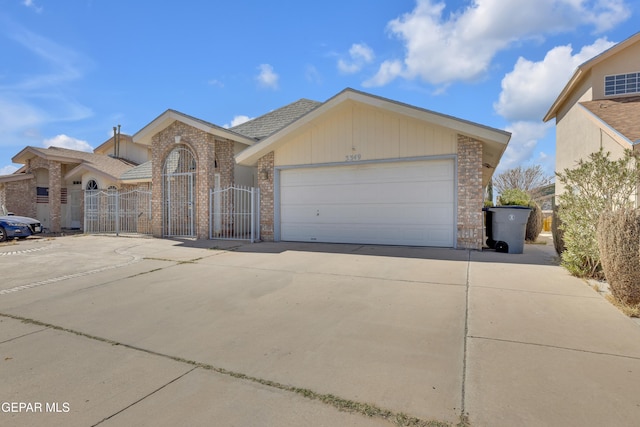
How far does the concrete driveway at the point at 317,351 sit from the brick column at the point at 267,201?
5336 mm

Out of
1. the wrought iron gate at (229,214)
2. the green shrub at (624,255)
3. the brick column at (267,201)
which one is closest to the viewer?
the green shrub at (624,255)

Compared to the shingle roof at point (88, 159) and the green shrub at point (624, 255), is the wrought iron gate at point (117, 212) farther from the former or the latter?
the green shrub at point (624, 255)

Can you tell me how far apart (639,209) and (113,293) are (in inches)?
Answer: 302

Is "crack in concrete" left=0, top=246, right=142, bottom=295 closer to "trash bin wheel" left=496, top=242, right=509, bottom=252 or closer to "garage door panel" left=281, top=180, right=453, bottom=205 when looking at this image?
"garage door panel" left=281, top=180, right=453, bottom=205

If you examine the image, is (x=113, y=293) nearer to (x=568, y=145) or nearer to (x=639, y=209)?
(x=639, y=209)

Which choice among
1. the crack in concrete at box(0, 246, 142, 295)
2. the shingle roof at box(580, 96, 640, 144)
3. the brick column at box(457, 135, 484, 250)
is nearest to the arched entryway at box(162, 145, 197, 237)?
the crack in concrete at box(0, 246, 142, 295)

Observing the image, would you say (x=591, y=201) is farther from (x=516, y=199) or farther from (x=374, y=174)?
(x=516, y=199)

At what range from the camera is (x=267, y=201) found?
37.8ft

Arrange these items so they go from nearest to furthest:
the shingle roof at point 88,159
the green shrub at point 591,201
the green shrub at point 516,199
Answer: the green shrub at point 591,201
the green shrub at point 516,199
the shingle roof at point 88,159

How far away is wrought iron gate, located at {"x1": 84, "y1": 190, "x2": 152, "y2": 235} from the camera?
14992mm

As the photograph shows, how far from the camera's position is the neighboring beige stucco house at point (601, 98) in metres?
10.5

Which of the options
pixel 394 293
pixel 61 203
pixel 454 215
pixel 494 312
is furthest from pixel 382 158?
pixel 61 203

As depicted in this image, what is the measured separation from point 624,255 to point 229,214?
10996 millimetres

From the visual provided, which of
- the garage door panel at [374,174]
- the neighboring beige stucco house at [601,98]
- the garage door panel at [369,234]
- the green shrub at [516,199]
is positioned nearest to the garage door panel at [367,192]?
the garage door panel at [374,174]
